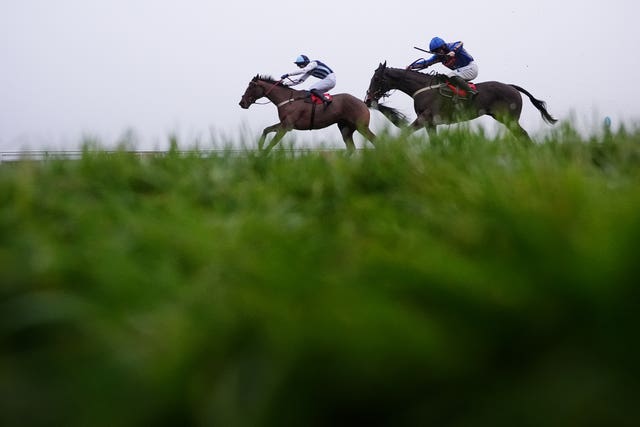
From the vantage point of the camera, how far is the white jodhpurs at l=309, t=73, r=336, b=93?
46.2 ft

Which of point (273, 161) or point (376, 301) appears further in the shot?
point (273, 161)

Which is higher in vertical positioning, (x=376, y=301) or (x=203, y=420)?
(x=376, y=301)

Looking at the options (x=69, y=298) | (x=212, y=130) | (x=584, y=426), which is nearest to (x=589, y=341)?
(x=584, y=426)

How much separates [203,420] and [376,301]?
0.31 m

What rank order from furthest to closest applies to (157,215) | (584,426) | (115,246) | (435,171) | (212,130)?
1. (212,130)
2. (435,171)
3. (157,215)
4. (115,246)
5. (584,426)

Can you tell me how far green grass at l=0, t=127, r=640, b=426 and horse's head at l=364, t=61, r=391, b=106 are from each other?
10045 millimetres

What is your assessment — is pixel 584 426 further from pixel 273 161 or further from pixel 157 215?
pixel 273 161

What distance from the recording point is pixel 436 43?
40.3ft

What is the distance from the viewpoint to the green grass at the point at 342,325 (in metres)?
0.85

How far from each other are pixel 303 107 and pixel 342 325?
11663mm

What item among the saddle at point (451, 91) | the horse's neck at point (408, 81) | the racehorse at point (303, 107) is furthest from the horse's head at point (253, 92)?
the saddle at point (451, 91)

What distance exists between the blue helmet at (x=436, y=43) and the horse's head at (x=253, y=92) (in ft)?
12.1

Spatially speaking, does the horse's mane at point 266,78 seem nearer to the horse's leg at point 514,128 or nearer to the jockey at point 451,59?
the jockey at point 451,59

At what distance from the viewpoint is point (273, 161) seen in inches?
121
